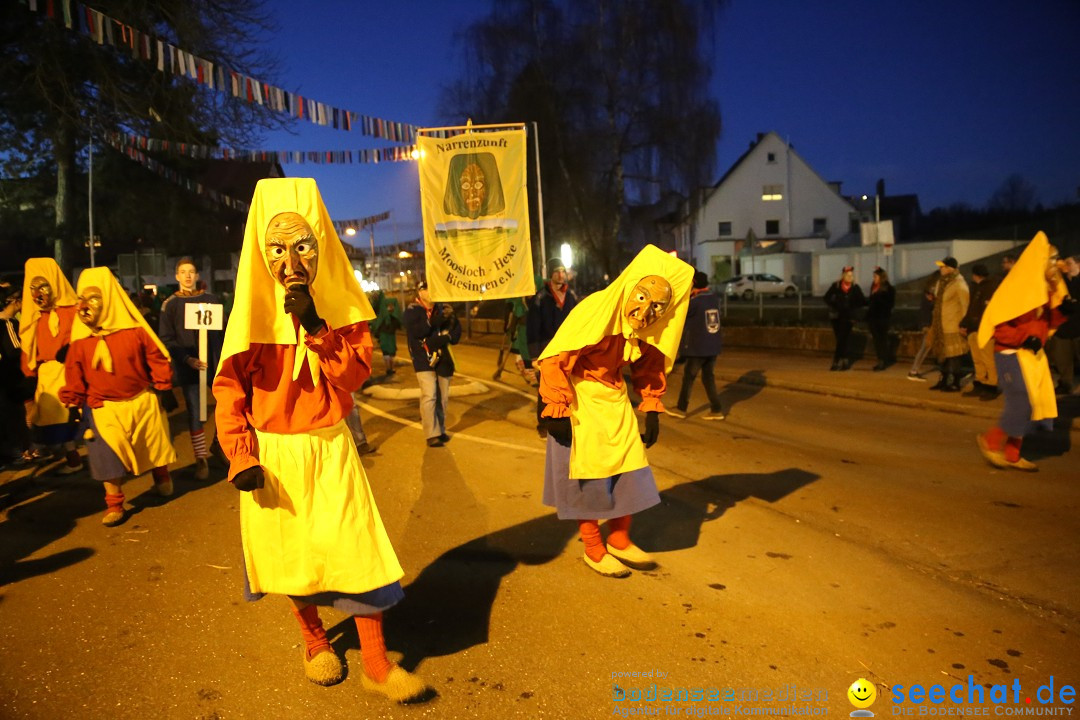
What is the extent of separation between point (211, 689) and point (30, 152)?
24439 mm

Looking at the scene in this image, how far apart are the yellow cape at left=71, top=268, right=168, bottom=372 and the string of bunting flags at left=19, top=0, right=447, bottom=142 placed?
5.41 meters

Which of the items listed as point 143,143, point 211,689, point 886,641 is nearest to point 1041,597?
point 886,641

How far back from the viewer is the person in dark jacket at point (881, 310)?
46.8 feet

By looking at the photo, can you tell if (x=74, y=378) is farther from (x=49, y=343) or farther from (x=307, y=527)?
(x=307, y=527)

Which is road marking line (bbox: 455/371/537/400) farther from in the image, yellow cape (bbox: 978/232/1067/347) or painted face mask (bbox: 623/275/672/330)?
painted face mask (bbox: 623/275/672/330)

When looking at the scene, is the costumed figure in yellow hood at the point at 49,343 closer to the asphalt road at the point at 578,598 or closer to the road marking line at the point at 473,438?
the asphalt road at the point at 578,598

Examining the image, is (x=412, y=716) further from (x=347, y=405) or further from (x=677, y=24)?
(x=677, y=24)

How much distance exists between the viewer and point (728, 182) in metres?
55.8

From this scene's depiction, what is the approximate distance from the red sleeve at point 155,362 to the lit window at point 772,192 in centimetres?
5379

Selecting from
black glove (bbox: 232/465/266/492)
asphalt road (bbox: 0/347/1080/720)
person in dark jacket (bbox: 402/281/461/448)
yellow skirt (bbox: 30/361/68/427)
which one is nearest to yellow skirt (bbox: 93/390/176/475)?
asphalt road (bbox: 0/347/1080/720)

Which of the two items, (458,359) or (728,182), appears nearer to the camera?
(458,359)

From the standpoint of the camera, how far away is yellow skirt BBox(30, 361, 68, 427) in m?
8.70

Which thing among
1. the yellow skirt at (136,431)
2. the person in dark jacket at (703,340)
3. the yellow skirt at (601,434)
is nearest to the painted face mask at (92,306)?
the yellow skirt at (136,431)

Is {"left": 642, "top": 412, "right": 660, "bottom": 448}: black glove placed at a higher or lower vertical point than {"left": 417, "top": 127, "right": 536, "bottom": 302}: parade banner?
lower
